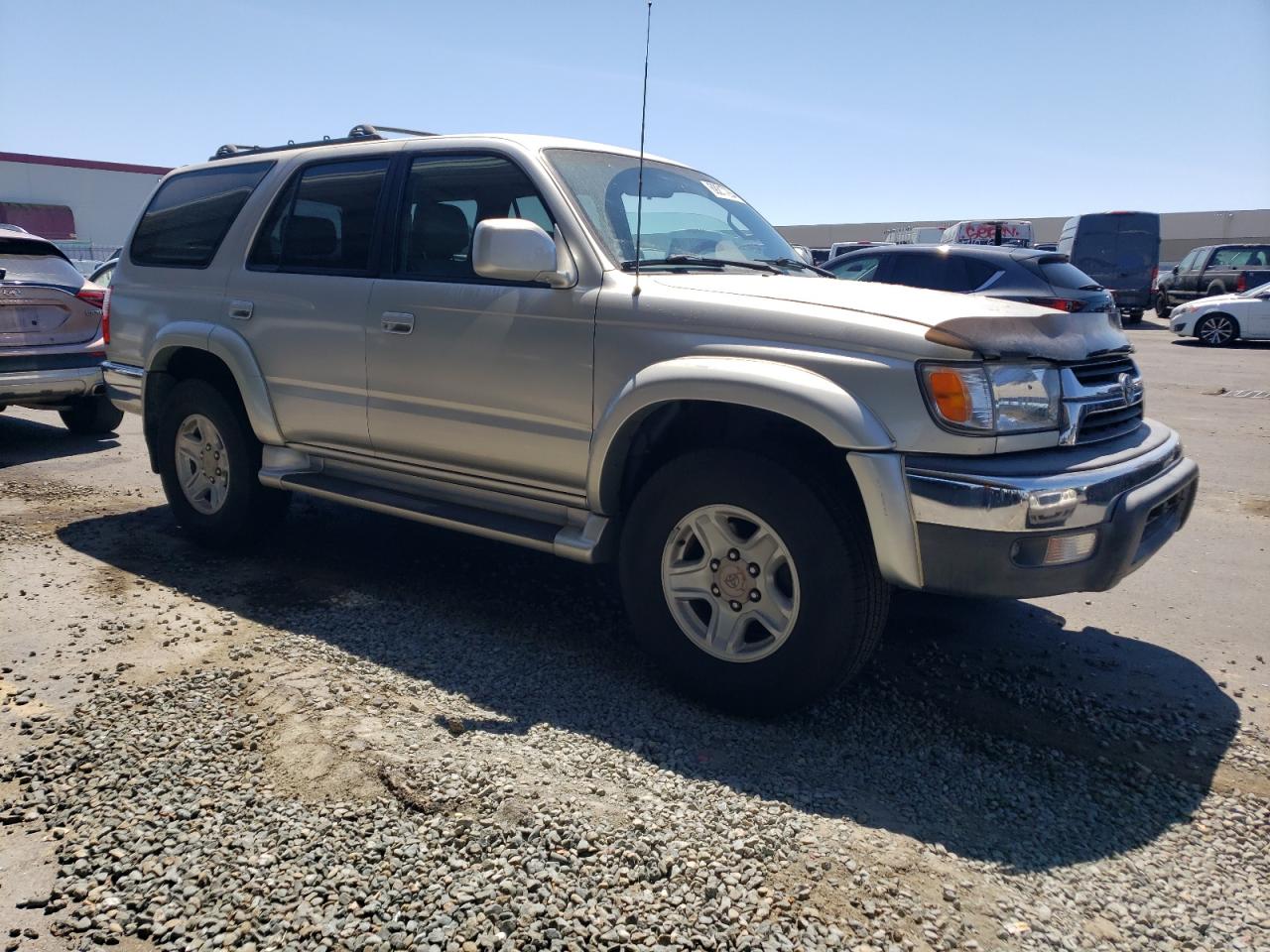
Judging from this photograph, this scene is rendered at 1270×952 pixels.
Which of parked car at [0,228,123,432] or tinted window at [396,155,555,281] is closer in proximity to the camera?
tinted window at [396,155,555,281]

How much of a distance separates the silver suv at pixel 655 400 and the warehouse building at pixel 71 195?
4148cm

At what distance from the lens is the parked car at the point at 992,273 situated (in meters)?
9.15

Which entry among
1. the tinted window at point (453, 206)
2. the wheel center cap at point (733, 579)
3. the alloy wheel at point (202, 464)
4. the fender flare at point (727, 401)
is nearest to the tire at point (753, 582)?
the wheel center cap at point (733, 579)

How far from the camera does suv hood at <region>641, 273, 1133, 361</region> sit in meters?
2.93

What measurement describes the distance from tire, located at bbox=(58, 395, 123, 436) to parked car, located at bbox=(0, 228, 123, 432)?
1.18 feet

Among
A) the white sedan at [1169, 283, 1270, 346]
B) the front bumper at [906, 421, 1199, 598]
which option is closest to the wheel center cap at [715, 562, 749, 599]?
the front bumper at [906, 421, 1199, 598]

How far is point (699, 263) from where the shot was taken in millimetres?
3947

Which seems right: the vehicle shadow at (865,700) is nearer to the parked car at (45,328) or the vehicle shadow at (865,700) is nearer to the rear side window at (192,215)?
the rear side window at (192,215)

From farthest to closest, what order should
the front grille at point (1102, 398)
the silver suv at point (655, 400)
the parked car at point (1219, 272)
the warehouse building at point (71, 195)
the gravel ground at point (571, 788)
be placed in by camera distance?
1. the warehouse building at point (71, 195)
2. the parked car at point (1219, 272)
3. the front grille at point (1102, 398)
4. the silver suv at point (655, 400)
5. the gravel ground at point (571, 788)

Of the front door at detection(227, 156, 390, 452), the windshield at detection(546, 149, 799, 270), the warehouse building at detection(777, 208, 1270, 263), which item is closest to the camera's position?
the windshield at detection(546, 149, 799, 270)

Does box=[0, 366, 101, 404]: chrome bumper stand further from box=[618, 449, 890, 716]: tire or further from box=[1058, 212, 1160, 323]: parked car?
box=[1058, 212, 1160, 323]: parked car

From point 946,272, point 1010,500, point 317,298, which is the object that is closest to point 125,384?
point 317,298

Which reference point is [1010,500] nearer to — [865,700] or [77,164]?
[865,700]

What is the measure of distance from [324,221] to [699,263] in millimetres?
1913
